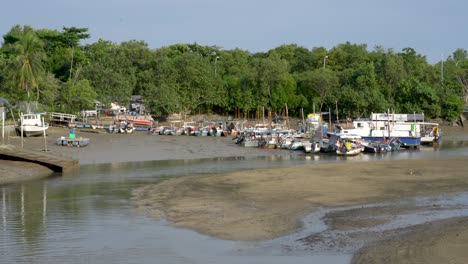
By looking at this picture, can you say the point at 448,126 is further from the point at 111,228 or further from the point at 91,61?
the point at 111,228

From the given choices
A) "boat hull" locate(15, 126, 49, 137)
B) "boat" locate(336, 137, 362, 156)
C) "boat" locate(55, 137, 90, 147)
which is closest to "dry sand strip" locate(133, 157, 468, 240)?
"boat" locate(336, 137, 362, 156)

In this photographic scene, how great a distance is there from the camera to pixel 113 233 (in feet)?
79.0

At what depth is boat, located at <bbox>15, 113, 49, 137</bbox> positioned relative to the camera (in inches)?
2635

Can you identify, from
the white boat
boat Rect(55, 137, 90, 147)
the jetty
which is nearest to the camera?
the jetty

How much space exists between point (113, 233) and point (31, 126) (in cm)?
4633

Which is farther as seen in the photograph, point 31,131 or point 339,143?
point 31,131

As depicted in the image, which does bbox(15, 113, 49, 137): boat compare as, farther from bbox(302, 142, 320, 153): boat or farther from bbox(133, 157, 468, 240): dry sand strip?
bbox(133, 157, 468, 240): dry sand strip

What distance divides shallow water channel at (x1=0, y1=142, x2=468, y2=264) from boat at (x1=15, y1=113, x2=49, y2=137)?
29.0 metres

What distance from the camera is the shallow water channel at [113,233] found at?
66.7ft

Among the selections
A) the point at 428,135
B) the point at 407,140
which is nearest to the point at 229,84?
the point at 428,135

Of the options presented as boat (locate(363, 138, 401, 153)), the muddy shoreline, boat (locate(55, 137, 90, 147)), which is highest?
boat (locate(55, 137, 90, 147))

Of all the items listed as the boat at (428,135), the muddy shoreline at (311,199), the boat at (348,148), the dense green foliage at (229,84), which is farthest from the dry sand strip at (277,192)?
the dense green foliage at (229,84)

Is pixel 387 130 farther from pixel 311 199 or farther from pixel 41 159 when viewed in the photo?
pixel 311 199

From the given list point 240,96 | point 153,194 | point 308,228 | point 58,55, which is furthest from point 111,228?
point 58,55
